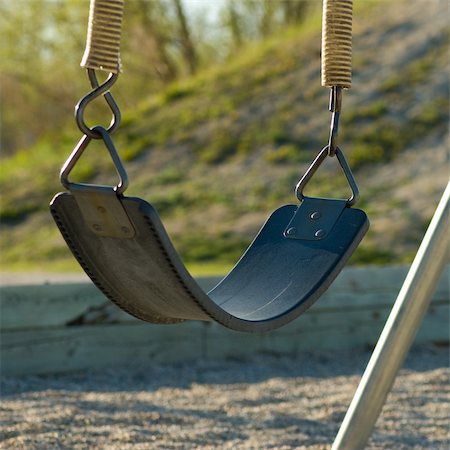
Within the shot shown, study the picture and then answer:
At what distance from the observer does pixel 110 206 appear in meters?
1.66

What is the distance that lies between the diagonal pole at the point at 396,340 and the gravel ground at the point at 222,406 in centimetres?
50

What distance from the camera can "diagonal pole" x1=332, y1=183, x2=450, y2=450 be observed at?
2.41 metres

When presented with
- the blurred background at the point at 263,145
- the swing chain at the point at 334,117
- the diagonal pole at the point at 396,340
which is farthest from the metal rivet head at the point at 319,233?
the blurred background at the point at 263,145

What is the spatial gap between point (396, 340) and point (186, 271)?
93 cm

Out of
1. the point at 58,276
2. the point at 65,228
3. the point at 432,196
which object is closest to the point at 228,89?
the point at 432,196

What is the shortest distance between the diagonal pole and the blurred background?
520cm

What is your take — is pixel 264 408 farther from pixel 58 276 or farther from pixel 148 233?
pixel 58 276

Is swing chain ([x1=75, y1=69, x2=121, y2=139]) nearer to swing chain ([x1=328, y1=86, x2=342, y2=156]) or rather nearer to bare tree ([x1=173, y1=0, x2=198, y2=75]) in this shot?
swing chain ([x1=328, y1=86, x2=342, y2=156])

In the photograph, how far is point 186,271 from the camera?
1684 millimetres

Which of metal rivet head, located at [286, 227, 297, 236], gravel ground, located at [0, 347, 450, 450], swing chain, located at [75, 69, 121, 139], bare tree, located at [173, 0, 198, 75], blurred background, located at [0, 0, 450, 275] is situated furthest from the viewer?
bare tree, located at [173, 0, 198, 75]

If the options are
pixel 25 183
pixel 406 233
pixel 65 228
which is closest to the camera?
pixel 65 228

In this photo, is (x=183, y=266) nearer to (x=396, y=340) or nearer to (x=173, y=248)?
(x=173, y=248)

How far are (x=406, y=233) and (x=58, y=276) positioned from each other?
3.11 metres

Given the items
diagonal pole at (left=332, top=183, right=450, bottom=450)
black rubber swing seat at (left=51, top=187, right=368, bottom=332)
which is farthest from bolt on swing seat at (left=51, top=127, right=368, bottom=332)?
diagonal pole at (left=332, top=183, right=450, bottom=450)
